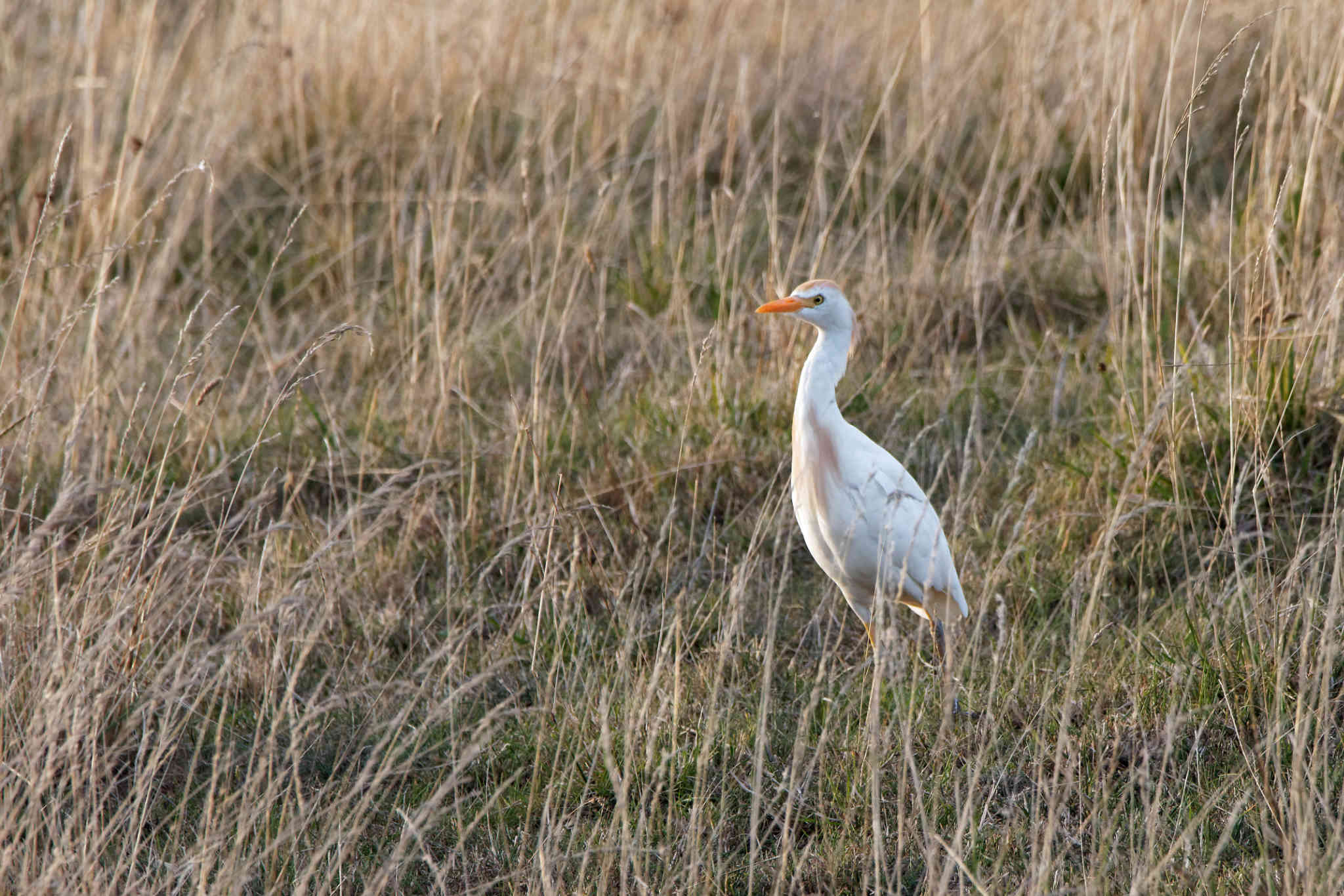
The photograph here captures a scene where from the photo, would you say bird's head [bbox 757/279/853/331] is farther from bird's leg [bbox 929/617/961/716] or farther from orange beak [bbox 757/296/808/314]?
bird's leg [bbox 929/617/961/716]

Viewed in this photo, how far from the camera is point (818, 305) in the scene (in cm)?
304

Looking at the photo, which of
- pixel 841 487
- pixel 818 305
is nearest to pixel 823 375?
pixel 818 305

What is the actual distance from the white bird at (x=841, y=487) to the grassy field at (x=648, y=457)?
16 centimetres

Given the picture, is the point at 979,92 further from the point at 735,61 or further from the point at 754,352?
the point at 754,352

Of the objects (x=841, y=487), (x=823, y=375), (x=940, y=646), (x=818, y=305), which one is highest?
(x=818, y=305)

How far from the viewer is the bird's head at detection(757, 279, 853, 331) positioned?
119 inches

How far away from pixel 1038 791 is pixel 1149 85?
3.67 m

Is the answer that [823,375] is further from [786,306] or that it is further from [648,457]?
[648,457]

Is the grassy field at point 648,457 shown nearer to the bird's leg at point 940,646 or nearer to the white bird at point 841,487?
the bird's leg at point 940,646

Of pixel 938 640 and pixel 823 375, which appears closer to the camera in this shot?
pixel 823 375

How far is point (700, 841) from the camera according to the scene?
7.93 ft

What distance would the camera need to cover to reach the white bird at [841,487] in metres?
2.94

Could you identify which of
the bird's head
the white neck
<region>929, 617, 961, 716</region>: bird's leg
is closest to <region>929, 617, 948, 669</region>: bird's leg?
<region>929, 617, 961, 716</region>: bird's leg

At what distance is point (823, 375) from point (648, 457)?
75 centimetres
